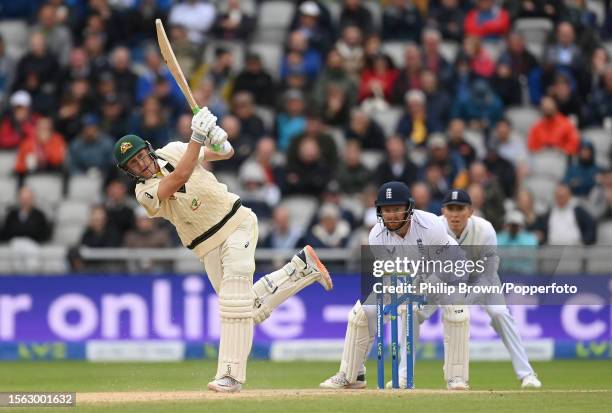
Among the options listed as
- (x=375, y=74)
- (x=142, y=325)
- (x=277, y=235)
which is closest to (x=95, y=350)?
(x=142, y=325)

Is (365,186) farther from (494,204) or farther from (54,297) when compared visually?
(54,297)

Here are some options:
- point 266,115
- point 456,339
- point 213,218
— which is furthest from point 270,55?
point 456,339

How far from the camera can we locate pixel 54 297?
17.7 meters

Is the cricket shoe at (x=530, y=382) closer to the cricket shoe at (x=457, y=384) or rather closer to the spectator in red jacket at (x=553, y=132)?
the cricket shoe at (x=457, y=384)

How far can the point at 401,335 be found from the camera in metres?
12.3

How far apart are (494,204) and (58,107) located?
21.5ft

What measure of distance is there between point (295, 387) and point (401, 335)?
1.63 meters

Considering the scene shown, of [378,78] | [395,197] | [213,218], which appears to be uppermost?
[378,78]

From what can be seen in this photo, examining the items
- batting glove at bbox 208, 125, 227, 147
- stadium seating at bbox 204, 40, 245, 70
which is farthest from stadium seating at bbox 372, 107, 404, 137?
batting glove at bbox 208, 125, 227, 147

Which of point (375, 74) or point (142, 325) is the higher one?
point (375, 74)

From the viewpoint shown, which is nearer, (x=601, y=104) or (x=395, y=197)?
(x=395, y=197)

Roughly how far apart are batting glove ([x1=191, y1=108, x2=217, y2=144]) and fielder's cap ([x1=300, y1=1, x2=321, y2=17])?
1012 cm

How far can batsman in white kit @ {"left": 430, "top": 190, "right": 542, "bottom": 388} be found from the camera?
13.1 meters

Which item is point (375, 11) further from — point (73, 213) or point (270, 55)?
point (73, 213)
